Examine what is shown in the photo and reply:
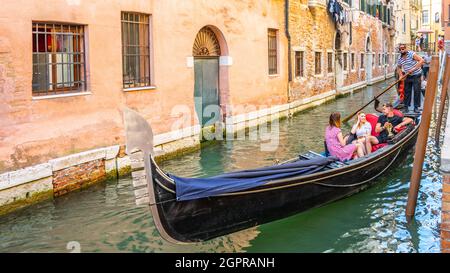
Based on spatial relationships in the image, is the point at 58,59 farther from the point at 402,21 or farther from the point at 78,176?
the point at 402,21

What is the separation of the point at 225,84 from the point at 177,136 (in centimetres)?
217

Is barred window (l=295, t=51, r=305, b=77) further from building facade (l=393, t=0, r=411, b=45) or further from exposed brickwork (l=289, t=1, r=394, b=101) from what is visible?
building facade (l=393, t=0, r=411, b=45)

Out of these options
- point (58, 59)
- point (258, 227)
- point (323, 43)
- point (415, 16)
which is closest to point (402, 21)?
point (415, 16)

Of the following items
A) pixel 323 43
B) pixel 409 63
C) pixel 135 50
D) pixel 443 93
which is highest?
pixel 323 43

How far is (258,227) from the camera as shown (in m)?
5.13

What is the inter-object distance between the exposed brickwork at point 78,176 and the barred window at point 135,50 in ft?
4.32

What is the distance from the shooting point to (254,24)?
1146cm

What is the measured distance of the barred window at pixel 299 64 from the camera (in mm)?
14203

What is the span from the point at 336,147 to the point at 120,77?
2986 mm

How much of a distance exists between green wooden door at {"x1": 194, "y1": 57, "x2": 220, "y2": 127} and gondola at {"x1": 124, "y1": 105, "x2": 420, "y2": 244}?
3.99 m

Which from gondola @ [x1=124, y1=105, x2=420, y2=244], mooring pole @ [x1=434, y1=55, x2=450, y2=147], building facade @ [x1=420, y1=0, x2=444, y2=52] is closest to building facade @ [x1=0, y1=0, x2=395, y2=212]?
gondola @ [x1=124, y1=105, x2=420, y2=244]

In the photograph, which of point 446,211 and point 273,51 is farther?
point 273,51

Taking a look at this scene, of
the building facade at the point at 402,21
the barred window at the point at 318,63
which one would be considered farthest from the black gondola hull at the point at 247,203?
the building facade at the point at 402,21
